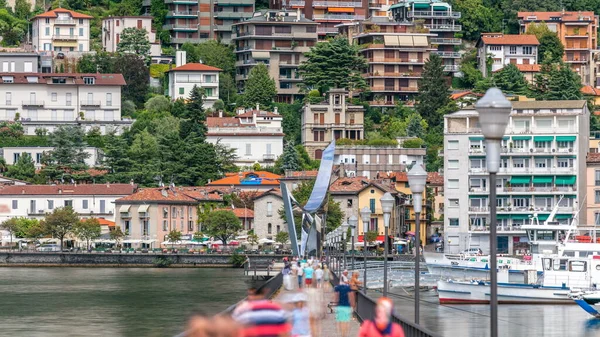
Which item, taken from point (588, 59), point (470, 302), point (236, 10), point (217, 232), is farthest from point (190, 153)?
point (470, 302)

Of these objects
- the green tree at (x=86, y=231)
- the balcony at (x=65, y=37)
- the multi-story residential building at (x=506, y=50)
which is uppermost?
the balcony at (x=65, y=37)

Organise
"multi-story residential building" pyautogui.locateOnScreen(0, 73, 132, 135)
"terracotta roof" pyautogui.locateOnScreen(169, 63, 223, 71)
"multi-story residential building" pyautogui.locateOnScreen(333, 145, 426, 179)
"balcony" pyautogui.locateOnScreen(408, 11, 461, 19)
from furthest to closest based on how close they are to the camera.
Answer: "balcony" pyautogui.locateOnScreen(408, 11, 461, 19), "terracotta roof" pyautogui.locateOnScreen(169, 63, 223, 71), "multi-story residential building" pyautogui.locateOnScreen(0, 73, 132, 135), "multi-story residential building" pyautogui.locateOnScreen(333, 145, 426, 179)

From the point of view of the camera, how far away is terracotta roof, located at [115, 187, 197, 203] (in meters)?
139

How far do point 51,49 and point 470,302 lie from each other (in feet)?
346

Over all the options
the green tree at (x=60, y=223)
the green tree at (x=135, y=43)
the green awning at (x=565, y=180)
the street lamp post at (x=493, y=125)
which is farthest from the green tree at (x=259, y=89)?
the street lamp post at (x=493, y=125)

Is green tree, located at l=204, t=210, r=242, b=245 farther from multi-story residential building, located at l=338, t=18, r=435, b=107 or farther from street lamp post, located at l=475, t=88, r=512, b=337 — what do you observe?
street lamp post, located at l=475, t=88, r=512, b=337

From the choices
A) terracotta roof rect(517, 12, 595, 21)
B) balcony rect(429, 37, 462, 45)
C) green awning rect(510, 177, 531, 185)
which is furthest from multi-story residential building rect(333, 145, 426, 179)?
terracotta roof rect(517, 12, 595, 21)

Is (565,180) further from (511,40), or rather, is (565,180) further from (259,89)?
(511,40)

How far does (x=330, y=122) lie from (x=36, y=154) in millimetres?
30269

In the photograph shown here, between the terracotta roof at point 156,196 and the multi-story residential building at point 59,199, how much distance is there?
3356mm

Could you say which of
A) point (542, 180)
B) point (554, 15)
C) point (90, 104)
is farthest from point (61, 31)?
point (542, 180)

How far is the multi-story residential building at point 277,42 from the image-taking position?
176m

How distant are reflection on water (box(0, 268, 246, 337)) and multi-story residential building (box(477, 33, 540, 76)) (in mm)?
58175

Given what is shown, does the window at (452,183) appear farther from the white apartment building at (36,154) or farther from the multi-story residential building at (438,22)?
the multi-story residential building at (438,22)
